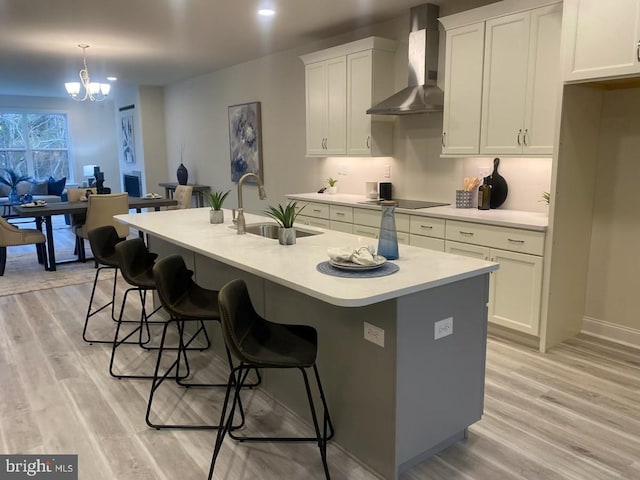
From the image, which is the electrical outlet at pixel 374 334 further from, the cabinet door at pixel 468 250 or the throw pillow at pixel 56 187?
the throw pillow at pixel 56 187

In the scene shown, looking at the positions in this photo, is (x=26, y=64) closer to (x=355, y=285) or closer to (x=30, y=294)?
(x=30, y=294)

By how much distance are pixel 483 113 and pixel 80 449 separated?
3441mm

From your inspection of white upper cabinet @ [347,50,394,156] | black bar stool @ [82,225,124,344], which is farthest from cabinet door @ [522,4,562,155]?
black bar stool @ [82,225,124,344]

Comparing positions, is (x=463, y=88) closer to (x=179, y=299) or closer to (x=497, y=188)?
(x=497, y=188)

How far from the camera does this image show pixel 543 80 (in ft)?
11.1

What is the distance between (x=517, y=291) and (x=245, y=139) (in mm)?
4821

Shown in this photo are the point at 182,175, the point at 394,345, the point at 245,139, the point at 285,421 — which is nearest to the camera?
the point at 394,345

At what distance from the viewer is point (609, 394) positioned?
9.46 feet

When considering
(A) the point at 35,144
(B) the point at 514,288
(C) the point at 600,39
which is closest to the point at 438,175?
(B) the point at 514,288

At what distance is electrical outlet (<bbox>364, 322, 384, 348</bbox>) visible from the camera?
2074 millimetres

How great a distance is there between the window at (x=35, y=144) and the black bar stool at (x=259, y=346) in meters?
11.2

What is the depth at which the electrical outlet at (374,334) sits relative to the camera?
2074mm

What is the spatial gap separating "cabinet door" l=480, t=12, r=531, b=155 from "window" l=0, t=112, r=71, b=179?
35.7 feet

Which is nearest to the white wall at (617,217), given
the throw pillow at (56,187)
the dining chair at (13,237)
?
the dining chair at (13,237)
